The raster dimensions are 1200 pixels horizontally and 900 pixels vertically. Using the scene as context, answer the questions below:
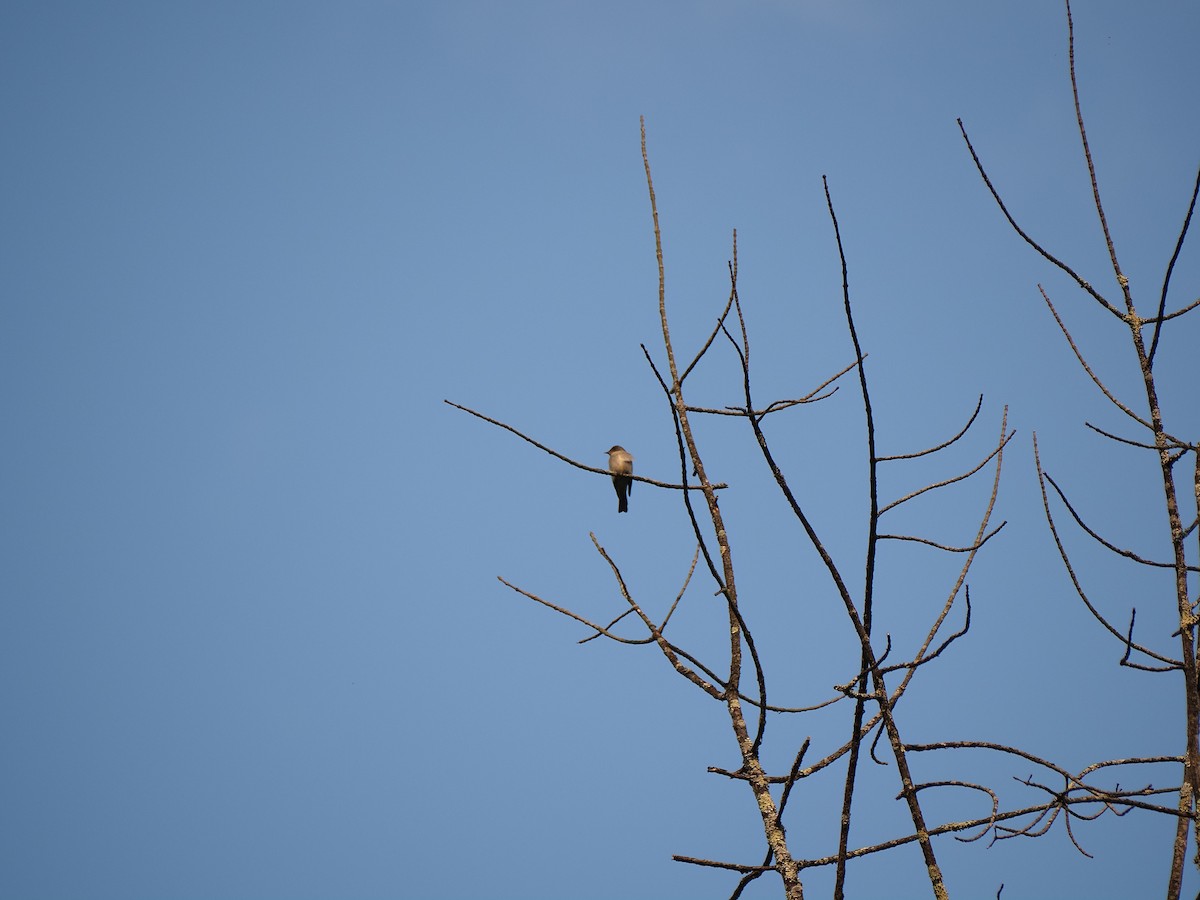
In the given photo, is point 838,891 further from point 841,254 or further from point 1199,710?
point 841,254

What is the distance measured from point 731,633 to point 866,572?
3.83 feet

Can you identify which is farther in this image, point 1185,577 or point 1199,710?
point 1185,577

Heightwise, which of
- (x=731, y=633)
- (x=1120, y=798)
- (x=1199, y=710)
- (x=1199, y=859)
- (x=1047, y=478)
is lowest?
(x=1199, y=859)

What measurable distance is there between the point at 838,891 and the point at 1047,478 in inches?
56.7

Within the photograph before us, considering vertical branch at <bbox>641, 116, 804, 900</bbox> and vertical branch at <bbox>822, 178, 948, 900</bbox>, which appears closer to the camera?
vertical branch at <bbox>822, 178, 948, 900</bbox>

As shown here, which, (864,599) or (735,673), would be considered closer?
(864,599)

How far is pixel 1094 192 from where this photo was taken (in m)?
2.76

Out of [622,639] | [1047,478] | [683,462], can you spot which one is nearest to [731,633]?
[622,639]

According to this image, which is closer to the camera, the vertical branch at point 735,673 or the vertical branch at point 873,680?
the vertical branch at point 873,680

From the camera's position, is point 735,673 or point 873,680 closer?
point 873,680

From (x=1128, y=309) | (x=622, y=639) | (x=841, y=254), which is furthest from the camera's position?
(x=622, y=639)

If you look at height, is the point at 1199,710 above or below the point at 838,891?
above

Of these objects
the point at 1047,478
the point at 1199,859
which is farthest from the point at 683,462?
the point at 1199,859

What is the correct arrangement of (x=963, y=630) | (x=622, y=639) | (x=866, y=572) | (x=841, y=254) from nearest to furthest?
(x=866, y=572) < (x=841, y=254) < (x=963, y=630) < (x=622, y=639)
